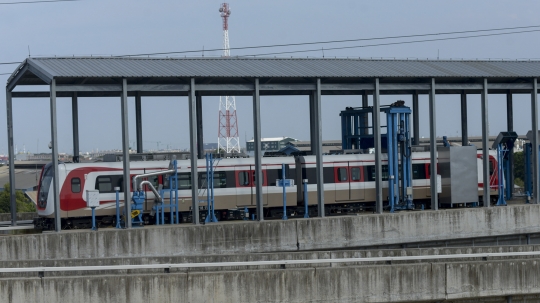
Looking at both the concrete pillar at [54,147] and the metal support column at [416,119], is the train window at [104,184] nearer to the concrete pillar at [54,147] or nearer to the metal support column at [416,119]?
the concrete pillar at [54,147]

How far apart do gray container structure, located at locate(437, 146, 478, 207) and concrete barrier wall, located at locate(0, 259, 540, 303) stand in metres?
14.7

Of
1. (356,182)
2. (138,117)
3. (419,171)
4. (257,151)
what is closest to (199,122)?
(138,117)

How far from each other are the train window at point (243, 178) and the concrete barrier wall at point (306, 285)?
46.8 ft

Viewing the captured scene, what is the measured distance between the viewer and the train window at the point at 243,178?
104 ft

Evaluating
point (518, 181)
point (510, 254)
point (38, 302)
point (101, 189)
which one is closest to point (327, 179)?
point (101, 189)

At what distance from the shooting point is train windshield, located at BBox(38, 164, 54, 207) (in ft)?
96.9

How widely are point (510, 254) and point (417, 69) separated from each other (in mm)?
14528

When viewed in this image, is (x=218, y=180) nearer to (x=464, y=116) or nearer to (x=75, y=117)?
(x=75, y=117)

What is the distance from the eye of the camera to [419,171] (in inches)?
1362

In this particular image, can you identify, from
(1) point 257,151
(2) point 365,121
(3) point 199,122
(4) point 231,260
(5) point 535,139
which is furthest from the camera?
(2) point 365,121

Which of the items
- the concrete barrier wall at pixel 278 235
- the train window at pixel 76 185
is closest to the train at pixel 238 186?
the train window at pixel 76 185

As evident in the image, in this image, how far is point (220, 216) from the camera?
3259cm

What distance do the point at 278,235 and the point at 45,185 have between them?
32.3ft

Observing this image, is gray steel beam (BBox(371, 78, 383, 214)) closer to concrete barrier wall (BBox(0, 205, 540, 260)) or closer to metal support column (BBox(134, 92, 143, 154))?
concrete barrier wall (BBox(0, 205, 540, 260))
